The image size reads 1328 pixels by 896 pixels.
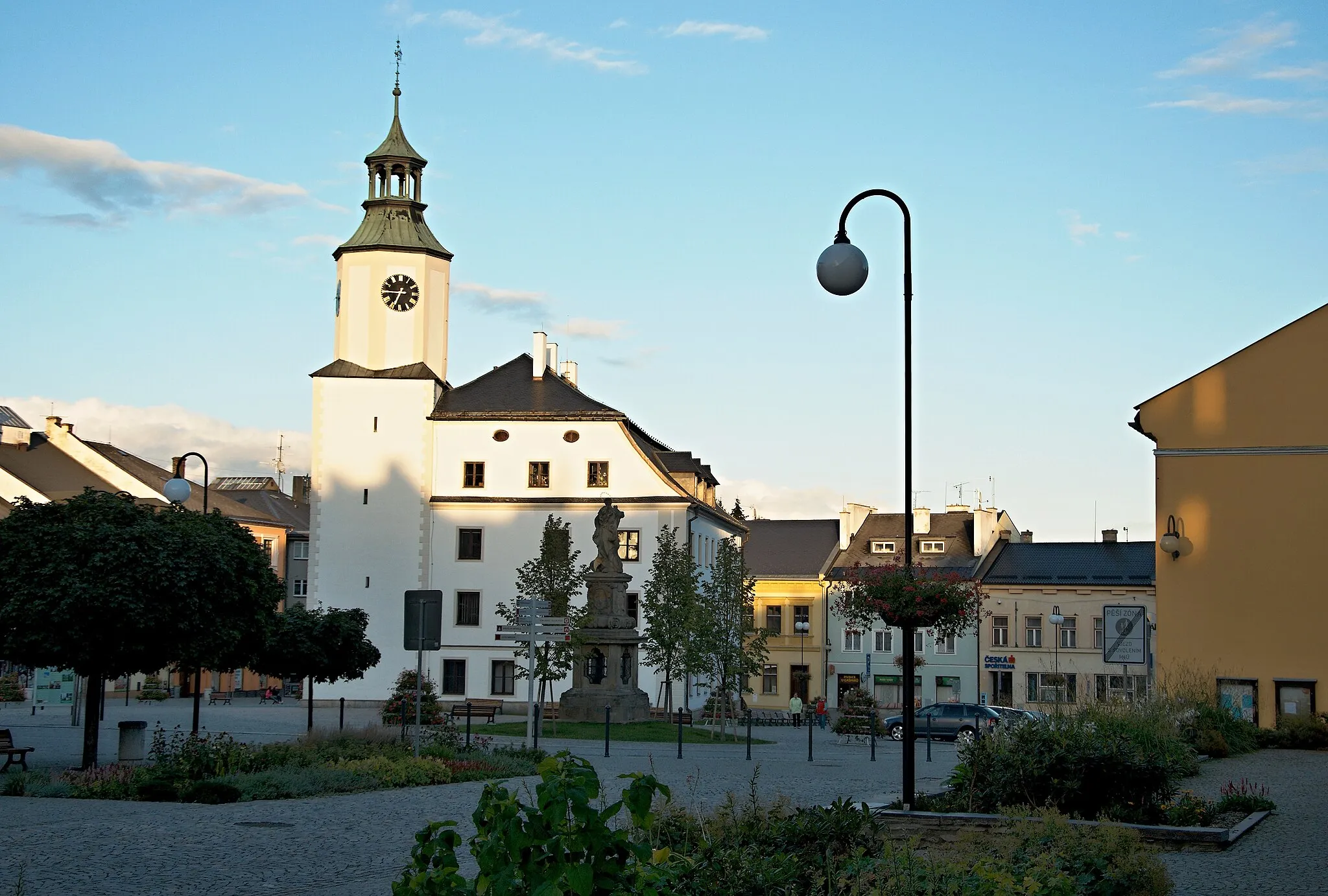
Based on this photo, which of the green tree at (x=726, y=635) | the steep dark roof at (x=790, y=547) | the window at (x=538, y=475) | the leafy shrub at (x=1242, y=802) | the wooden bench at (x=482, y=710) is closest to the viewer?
the leafy shrub at (x=1242, y=802)

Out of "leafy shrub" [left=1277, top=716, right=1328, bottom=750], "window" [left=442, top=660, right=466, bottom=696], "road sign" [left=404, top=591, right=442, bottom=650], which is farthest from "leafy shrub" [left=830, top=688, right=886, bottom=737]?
"road sign" [left=404, top=591, right=442, bottom=650]

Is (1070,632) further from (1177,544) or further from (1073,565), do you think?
(1177,544)

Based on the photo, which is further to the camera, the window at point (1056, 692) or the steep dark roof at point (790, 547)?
the steep dark roof at point (790, 547)

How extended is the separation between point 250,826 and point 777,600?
212ft

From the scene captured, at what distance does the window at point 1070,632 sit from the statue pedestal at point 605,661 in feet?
109

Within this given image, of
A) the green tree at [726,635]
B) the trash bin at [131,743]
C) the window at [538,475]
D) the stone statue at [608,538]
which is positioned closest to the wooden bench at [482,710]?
the stone statue at [608,538]

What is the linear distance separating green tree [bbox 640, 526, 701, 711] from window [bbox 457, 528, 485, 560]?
10.3 metres

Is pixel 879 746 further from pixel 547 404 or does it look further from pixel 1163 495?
pixel 547 404

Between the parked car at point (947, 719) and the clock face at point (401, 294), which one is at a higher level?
the clock face at point (401, 294)

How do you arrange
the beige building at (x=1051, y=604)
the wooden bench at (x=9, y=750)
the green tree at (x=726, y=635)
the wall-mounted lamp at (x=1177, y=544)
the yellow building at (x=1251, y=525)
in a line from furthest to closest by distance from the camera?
the beige building at (x=1051, y=604)
the green tree at (x=726, y=635)
the wall-mounted lamp at (x=1177, y=544)
the yellow building at (x=1251, y=525)
the wooden bench at (x=9, y=750)

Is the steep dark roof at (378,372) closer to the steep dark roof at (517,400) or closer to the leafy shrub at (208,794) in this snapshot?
the steep dark roof at (517,400)

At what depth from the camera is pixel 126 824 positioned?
48.3 feet

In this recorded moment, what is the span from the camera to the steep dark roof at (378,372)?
2387 inches

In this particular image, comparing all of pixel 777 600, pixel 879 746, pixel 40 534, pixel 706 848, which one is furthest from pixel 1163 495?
pixel 777 600
